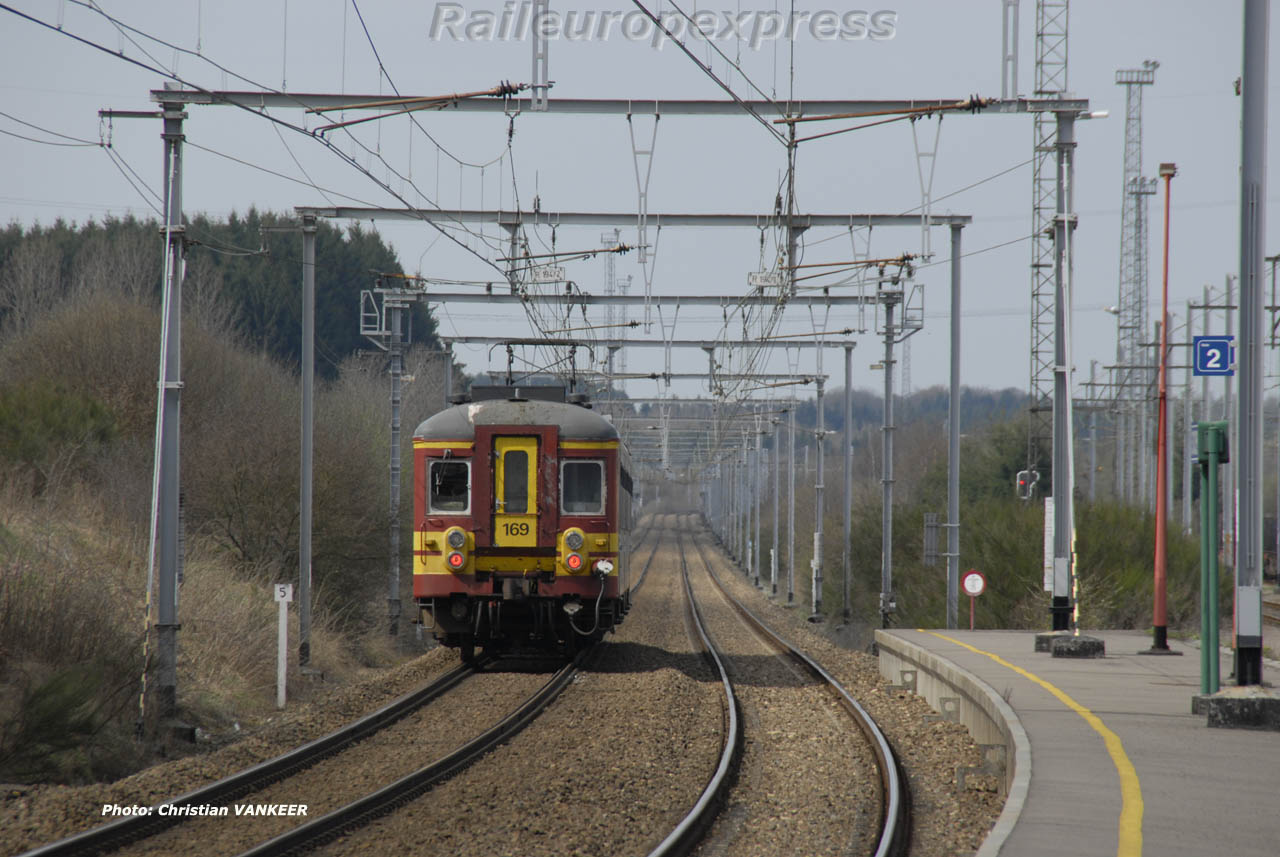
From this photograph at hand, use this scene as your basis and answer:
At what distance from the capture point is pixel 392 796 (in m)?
9.06

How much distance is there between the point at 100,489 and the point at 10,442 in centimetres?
170

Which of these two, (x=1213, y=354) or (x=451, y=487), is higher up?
(x=1213, y=354)

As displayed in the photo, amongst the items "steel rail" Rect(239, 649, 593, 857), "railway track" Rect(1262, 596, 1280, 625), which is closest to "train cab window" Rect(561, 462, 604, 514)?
"steel rail" Rect(239, 649, 593, 857)

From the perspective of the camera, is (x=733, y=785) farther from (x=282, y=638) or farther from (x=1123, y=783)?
(x=282, y=638)

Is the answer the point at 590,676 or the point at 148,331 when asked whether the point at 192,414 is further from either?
A: the point at 590,676

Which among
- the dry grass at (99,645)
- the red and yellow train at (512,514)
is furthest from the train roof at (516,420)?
the dry grass at (99,645)

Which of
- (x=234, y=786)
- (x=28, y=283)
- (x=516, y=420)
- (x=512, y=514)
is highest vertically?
(x=28, y=283)

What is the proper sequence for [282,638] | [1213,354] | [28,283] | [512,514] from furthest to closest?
1. [28,283]
2. [512,514]
3. [282,638]
4. [1213,354]

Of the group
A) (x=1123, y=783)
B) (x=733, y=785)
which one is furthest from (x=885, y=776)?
(x=1123, y=783)

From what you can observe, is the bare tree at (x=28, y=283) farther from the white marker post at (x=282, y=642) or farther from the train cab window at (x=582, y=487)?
the white marker post at (x=282, y=642)

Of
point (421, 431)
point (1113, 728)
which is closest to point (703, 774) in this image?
point (1113, 728)

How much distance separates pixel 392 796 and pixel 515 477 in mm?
8110

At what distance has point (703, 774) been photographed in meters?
10.5

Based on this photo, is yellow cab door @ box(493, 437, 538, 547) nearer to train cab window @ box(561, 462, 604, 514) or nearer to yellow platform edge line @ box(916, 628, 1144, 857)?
train cab window @ box(561, 462, 604, 514)
